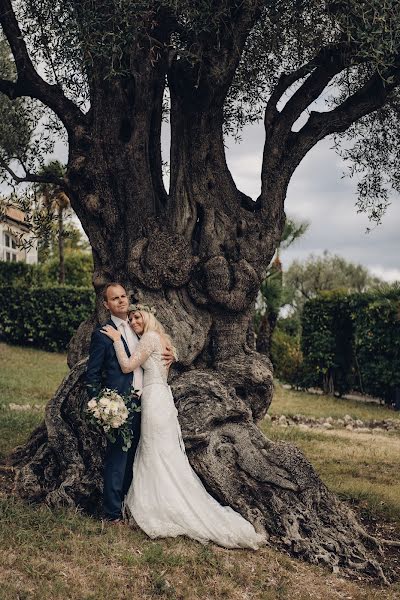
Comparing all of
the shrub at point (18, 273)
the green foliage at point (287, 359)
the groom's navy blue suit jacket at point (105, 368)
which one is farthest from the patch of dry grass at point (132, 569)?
the shrub at point (18, 273)

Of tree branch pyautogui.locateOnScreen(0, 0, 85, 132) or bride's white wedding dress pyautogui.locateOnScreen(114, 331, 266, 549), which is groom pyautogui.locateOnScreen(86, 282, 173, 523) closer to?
bride's white wedding dress pyautogui.locateOnScreen(114, 331, 266, 549)

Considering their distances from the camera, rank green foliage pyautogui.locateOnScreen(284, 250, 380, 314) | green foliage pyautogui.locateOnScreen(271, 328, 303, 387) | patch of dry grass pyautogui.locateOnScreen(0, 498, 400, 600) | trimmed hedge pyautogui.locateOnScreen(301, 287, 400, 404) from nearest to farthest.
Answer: patch of dry grass pyautogui.locateOnScreen(0, 498, 400, 600) < trimmed hedge pyautogui.locateOnScreen(301, 287, 400, 404) < green foliage pyautogui.locateOnScreen(271, 328, 303, 387) < green foliage pyautogui.locateOnScreen(284, 250, 380, 314)

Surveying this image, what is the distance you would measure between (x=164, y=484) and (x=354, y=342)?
14.0 metres

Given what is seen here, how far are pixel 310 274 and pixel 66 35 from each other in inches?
1612

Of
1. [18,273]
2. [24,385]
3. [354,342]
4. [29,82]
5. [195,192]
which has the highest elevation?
[18,273]

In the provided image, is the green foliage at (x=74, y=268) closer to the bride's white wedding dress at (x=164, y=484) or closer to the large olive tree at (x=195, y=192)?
the large olive tree at (x=195, y=192)

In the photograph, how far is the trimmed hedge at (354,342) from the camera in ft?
64.5

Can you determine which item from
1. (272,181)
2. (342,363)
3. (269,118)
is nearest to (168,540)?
(272,181)

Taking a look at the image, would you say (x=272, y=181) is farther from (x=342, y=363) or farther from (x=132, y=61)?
(x=342, y=363)

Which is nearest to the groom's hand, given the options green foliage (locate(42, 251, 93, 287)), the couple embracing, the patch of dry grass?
the couple embracing

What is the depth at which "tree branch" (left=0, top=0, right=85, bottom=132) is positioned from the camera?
947cm

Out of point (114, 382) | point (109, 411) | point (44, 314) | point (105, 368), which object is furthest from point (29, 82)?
point (44, 314)

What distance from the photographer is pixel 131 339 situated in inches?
315

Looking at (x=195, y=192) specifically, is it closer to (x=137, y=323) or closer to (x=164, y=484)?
(x=137, y=323)
